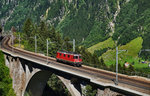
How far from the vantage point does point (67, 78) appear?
34.5 metres

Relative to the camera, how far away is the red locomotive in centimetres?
4450

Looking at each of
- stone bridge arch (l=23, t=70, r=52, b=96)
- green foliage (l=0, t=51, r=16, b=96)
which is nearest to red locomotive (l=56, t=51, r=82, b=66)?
stone bridge arch (l=23, t=70, r=52, b=96)

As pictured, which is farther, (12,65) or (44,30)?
(44,30)

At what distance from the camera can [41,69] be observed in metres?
44.1

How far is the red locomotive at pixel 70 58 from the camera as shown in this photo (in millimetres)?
44500

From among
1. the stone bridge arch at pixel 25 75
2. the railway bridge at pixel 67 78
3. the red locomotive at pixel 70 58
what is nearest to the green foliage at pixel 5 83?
the stone bridge arch at pixel 25 75

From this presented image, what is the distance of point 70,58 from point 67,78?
12122 mm

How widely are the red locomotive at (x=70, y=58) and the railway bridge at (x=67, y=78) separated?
1.94m

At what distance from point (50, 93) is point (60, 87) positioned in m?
4.76

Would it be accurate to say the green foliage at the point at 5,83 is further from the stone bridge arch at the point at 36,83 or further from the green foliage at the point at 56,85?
the green foliage at the point at 56,85

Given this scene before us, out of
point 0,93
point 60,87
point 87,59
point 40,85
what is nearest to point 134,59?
point 87,59

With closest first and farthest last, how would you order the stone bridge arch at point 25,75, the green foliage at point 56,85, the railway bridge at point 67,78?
the railway bridge at point 67,78 → the stone bridge arch at point 25,75 → the green foliage at point 56,85

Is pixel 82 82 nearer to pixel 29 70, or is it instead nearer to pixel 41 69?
pixel 41 69

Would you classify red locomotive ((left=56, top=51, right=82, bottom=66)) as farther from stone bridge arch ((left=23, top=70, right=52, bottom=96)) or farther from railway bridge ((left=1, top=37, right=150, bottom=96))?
stone bridge arch ((left=23, top=70, right=52, bottom=96))
